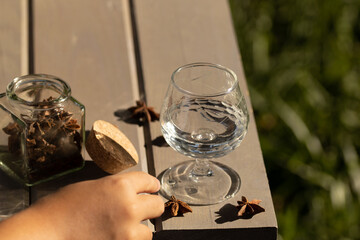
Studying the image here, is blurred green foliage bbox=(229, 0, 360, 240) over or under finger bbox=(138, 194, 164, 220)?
over

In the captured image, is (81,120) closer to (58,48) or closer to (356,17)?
(58,48)

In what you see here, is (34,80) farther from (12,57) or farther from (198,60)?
(198,60)

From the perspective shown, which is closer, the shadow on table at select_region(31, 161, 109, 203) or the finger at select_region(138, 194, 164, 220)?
the finger at select_region(138, 194, 164, 220)

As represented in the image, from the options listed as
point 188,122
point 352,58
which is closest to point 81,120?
point 188,122

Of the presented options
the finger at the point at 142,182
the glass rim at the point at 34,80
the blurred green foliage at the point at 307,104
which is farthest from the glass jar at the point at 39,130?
the blurred green foliage at the point at 307,104

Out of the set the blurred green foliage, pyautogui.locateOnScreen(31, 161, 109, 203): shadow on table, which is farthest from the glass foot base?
the blurred green foliage

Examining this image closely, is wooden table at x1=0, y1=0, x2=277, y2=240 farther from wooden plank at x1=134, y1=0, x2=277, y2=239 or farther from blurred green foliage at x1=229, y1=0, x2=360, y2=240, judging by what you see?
blurred green foliage at x1=229, y1=0, x2=360, y2=240
